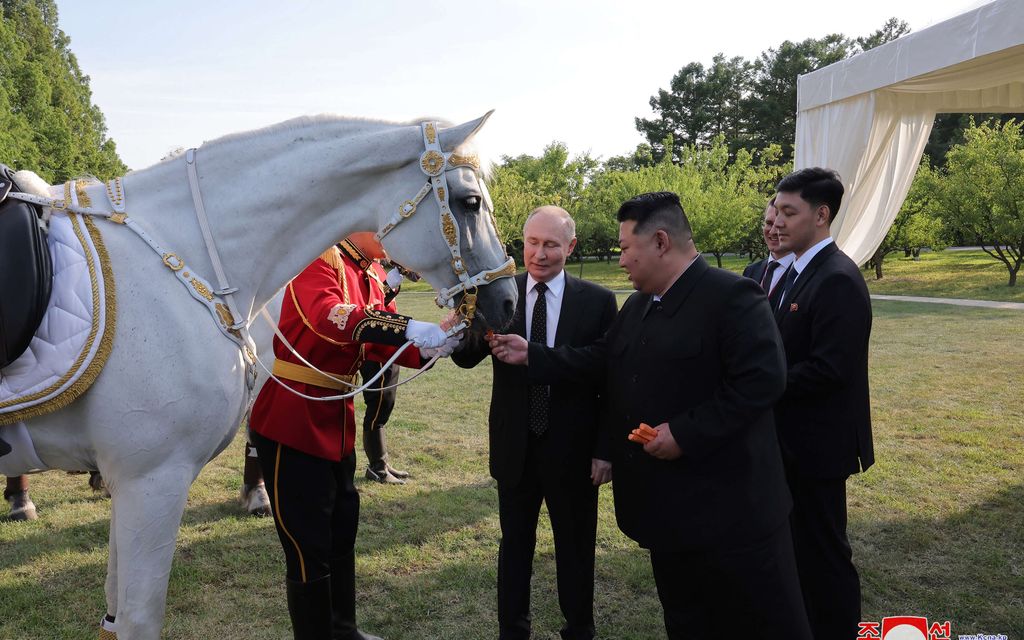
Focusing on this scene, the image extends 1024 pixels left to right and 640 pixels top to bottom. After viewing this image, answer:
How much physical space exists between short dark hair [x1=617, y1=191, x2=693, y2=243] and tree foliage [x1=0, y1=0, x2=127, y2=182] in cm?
1157

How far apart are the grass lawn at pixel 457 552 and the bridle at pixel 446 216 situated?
2.12 metres

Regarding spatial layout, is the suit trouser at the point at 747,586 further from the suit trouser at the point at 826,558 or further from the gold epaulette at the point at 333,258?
the gold epaulette at the point at 333,258

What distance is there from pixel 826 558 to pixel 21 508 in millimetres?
5554

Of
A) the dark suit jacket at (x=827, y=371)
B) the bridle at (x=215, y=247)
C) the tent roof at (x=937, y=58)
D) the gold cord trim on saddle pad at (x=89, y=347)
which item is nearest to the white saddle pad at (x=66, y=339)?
the gold cord trim on saddle pad at (x=89, y=347)

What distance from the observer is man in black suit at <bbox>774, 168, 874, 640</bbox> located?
2836 millimetres

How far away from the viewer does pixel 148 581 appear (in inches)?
80.6

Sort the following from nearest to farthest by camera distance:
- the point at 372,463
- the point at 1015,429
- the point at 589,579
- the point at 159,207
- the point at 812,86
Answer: the point at 159,207, the point at 589,579, the point at 812,86, the point at 372,463, the point at 1015,429

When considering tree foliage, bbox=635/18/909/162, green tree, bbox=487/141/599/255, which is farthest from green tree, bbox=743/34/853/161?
green tree, bbox=487/141/599/255

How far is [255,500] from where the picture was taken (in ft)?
16.4

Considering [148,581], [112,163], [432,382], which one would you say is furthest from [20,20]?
[148,581]

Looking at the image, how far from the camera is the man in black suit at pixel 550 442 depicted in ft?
9.89

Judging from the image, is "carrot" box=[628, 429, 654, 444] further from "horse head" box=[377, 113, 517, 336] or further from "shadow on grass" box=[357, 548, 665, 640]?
"shadow on grass" box=[357, 548, 665, 640]

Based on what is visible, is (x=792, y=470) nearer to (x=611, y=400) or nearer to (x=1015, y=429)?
(x=611, y=400)

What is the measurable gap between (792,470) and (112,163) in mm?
49204
